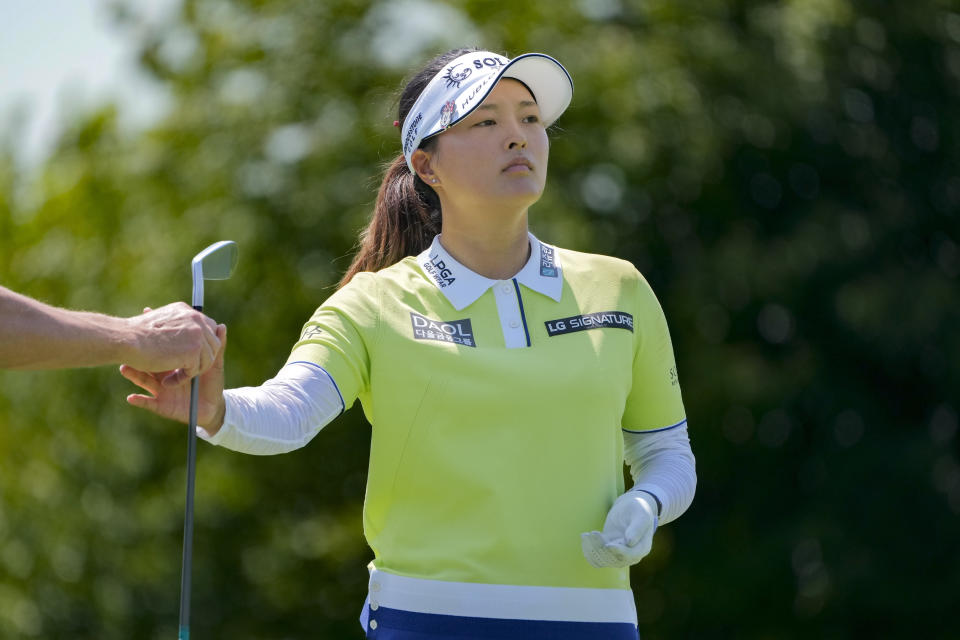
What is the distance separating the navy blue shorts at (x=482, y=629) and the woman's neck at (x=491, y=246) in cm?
79

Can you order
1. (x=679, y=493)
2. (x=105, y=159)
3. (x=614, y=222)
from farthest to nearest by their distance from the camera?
1. (x=105, y=159)
2. (x=614, y=222)
3. (x=679, y=493)

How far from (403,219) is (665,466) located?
96cm

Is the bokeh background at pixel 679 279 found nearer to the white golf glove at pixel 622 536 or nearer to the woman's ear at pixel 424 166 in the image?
the woman's ear at pixel 424 166

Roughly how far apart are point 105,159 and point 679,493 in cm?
1307

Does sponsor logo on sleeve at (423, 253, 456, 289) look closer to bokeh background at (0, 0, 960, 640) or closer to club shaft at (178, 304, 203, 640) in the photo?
club shaft at (178, 304, 203, 640)

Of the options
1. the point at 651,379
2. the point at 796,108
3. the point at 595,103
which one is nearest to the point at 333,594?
the point at 595,103

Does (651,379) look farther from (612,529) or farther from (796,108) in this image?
(796,108)

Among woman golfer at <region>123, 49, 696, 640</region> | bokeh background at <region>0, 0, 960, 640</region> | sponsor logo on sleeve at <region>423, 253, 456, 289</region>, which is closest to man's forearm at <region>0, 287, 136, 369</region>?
woman golfer at <region>123, 49, 696, 640</region>

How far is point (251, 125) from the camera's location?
13.7 meters

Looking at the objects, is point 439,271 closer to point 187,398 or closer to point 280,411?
point 280,411

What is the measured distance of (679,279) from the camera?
13336 millimetres

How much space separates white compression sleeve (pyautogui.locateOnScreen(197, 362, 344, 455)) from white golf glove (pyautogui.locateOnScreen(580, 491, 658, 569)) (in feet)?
1.99

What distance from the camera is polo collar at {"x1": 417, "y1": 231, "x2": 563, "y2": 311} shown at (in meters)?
3.26

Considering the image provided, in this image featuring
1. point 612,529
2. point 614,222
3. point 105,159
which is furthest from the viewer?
point 105,159
